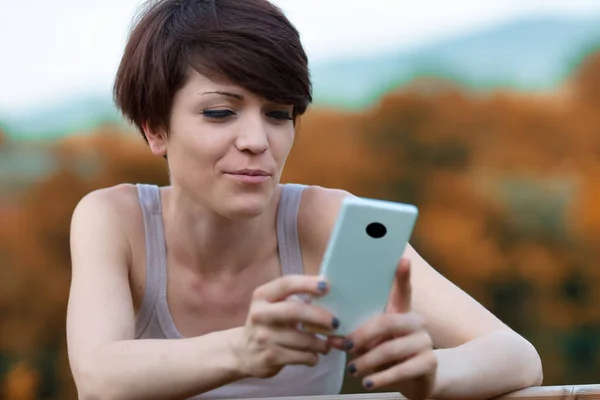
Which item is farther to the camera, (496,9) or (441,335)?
(496,9)

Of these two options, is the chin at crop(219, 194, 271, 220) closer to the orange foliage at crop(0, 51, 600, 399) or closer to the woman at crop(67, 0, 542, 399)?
the woman at crop(67, 0, 542, 399)

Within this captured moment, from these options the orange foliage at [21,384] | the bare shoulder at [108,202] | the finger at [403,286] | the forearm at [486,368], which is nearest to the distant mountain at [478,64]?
the orange foliage at [21,384]

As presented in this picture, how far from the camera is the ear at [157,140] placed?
1.71 metres

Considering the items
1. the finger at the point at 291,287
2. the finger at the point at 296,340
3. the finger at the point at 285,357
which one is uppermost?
the finger at the point at 291,287

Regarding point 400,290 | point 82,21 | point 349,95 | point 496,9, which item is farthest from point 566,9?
point 400,290

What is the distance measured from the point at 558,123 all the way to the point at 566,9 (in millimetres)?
453

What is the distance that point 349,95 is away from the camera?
3254 millimetres

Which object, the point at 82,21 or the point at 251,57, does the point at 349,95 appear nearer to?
the point at 82,21

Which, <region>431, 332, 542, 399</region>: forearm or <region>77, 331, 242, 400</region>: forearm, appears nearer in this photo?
<region>77, 331, 242, 400</region>: forearm

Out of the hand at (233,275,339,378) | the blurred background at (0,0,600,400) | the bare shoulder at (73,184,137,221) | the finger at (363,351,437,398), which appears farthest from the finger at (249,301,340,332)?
the blurred background at (0,0,600,400)

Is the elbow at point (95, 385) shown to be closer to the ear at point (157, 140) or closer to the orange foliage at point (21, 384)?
the ear at point (157, 140)

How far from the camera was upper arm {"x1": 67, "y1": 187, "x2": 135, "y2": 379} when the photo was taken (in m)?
1.49

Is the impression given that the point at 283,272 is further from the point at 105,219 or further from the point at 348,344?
the point at 348,344

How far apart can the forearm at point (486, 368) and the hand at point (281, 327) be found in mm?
→ 300
